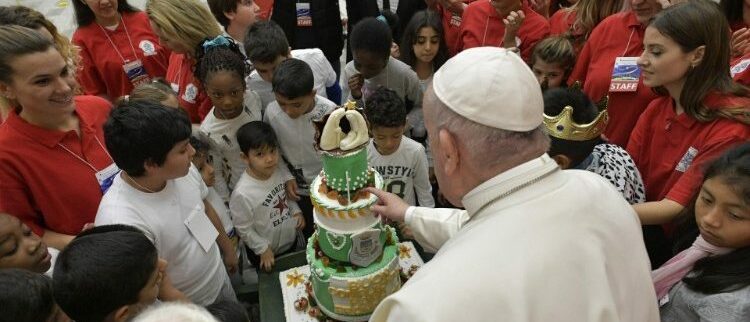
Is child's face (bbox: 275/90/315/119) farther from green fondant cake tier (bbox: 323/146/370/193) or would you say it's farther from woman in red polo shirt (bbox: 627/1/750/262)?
woman in red polo shirt (bbox: 627/1/750/262)

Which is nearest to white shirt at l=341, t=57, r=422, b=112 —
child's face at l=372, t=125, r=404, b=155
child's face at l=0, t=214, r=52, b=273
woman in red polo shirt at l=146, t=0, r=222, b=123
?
child's face at l=372, t=125, r=404, b=155

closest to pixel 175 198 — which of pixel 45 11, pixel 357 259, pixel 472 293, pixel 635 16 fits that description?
pixel 357 259

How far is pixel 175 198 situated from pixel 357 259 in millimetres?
864

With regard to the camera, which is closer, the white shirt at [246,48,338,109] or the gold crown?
the gold crown

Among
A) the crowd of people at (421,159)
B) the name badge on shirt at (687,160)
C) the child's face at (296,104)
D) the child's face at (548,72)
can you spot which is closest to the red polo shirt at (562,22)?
the crowd of people at (421,159)

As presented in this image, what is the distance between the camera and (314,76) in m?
3.58

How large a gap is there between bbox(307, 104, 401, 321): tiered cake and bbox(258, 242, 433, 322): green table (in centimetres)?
29

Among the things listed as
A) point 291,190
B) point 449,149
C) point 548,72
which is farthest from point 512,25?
point 449,149

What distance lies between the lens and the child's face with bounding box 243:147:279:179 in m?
2.76

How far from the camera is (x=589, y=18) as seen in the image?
11.7 feet

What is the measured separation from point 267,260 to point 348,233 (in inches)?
36.0

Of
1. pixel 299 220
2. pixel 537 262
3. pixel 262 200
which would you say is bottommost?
pixel 299 220

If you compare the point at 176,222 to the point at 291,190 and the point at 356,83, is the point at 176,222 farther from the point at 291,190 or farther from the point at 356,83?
the point at 356,83

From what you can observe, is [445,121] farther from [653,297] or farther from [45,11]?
[45,11]
